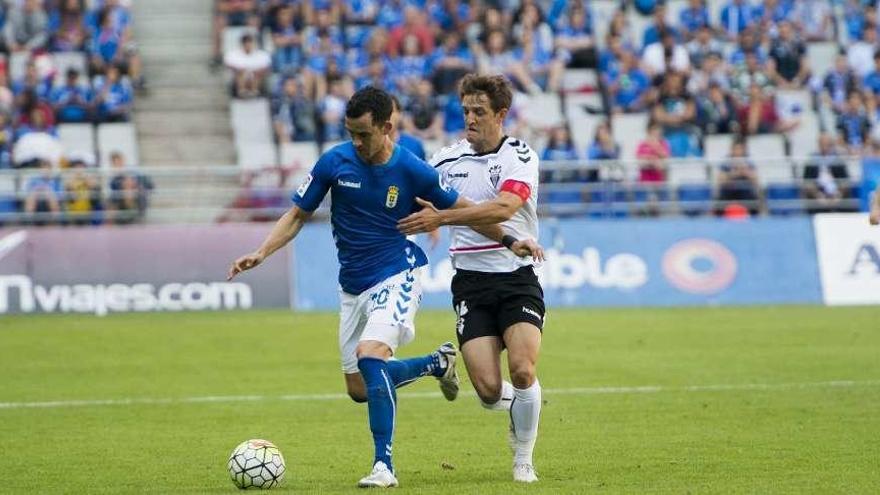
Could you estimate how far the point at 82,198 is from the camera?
25.7m

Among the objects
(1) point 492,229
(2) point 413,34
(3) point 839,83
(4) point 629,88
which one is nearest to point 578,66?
(4) point 629,88

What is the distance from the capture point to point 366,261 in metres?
10.1

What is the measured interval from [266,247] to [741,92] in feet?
70.2

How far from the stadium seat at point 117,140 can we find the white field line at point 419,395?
14.2 metres

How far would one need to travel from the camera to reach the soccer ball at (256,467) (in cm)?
949

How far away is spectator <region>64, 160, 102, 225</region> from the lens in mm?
25719

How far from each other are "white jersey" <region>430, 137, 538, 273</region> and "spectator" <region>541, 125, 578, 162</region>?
16826mm

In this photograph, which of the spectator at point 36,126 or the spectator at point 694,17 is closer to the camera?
the spectator at point 36,126

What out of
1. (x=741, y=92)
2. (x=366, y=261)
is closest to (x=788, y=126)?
(x=741, y=92)

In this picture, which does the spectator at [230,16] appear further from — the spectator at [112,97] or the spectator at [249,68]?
the spectator at [112,97]

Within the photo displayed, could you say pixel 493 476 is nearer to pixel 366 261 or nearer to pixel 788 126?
pixel 366 261

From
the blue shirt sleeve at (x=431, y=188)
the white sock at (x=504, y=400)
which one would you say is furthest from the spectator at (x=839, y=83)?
the blue shirt sleeve at (x=431, y=188)

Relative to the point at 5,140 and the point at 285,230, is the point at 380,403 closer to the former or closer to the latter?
the point at 285,230

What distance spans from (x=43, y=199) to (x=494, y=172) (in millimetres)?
16639
